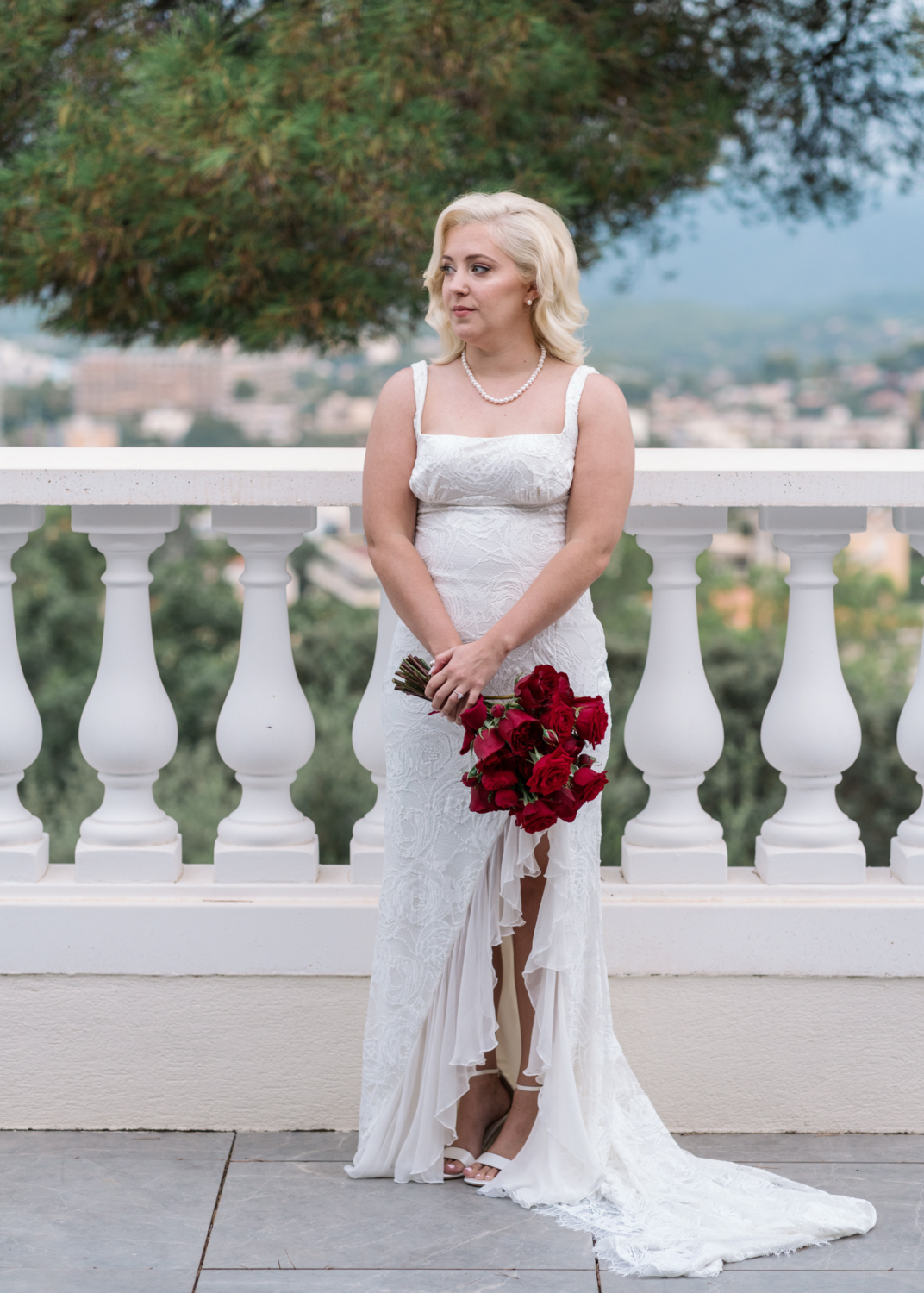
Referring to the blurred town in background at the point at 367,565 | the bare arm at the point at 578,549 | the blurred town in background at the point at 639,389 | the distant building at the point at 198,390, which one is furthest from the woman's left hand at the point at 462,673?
the distant building at the point at 198,390

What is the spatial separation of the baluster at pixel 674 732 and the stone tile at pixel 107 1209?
1.07m

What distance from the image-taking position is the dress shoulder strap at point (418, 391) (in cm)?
262

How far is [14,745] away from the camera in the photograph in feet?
9.85

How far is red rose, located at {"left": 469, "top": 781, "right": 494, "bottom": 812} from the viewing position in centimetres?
246

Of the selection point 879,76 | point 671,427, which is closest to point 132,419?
point 671,427

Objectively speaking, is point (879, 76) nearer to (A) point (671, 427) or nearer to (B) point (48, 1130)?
(A) point (671, 427)

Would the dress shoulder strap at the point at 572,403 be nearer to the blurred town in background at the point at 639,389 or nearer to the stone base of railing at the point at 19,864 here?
the stone base of railing at the point at 19,864

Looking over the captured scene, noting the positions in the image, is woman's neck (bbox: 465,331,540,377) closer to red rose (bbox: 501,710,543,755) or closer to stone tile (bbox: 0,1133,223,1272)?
red rose (bbox: 501,710,543,755)

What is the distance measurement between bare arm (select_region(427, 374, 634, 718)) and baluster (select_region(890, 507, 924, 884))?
712mm

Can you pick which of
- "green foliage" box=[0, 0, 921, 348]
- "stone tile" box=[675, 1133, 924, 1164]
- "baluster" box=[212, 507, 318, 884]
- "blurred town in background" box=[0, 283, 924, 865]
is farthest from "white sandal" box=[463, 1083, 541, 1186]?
"blurred town in background" box=[0, 283, 924, 865]

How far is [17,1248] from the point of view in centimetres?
251

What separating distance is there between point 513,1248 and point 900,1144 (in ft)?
2.98

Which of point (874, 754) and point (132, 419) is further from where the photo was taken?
point (132, 419)

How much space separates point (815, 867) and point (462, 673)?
1002 millimetres
